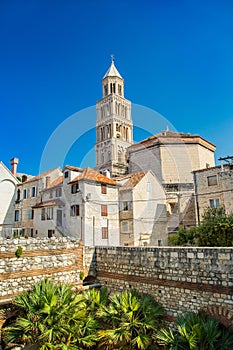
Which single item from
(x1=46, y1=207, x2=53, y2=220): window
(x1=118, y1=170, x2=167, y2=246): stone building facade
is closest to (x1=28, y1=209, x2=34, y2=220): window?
(x1=46, y1=207, x2=53, y2=220): window

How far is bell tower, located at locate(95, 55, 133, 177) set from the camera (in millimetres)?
53562

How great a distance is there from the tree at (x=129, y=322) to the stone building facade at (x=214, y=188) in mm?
15378

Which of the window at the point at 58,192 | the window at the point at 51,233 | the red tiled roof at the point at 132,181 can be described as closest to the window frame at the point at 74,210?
the window at the point at 51,233

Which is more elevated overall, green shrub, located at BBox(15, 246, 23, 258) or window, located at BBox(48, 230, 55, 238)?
window, located at BBox(48, 230, 55, 238)

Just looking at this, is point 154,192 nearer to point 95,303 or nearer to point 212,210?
point 212,210

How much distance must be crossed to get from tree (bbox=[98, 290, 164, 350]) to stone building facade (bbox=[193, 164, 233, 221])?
15.4 meters

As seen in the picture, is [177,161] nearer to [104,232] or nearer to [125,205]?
[125,205]

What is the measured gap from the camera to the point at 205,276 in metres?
9.94

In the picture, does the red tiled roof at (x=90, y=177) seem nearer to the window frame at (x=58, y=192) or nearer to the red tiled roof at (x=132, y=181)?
the red tiled roof at (x=132, y=181)

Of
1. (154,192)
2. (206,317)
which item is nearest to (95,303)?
(206,317)

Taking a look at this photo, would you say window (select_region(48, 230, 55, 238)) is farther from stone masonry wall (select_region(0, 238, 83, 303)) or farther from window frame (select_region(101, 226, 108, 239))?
stone masonry wall (select_region(0, 238, 83, 303))

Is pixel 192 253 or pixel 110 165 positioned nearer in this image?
pixel 192 253

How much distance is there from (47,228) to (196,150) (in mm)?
21837

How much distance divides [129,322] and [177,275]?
2687 millimetres
